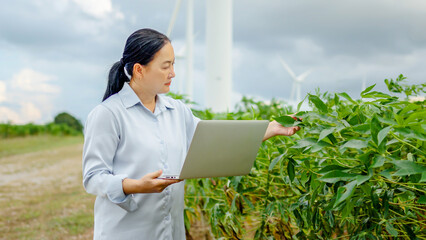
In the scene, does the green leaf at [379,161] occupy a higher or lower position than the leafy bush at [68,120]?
higher

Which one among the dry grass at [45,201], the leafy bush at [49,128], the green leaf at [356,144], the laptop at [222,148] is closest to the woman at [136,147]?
the laptop at [222,148]

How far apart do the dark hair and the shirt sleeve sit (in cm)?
19

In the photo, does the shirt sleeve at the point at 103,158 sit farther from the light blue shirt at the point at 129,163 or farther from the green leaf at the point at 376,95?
the green leaf at the point at 376,95

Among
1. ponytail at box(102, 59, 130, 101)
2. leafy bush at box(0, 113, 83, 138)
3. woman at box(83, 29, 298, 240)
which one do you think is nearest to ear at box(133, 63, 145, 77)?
woman at box(83, 29, 298, 240)

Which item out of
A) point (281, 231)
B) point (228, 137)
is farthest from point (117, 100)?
point (281, 231)

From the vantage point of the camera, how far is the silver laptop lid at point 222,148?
1484mm

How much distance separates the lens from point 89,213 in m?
6.07

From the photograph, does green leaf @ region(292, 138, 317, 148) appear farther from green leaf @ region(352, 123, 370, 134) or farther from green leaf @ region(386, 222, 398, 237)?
green leaf @ region(386, 222, 398, 237)

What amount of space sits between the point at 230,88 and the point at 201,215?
6.78ft

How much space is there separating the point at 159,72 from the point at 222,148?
0.40 metres

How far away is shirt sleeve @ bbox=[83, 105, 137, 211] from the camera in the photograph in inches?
61.9

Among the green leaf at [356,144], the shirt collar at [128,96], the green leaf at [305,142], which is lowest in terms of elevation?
the green leaf at [305,142]

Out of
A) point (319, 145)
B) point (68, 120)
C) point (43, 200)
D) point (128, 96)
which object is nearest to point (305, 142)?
point (319, 145)

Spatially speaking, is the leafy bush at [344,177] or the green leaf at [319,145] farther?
the green leaf at [319,145]
